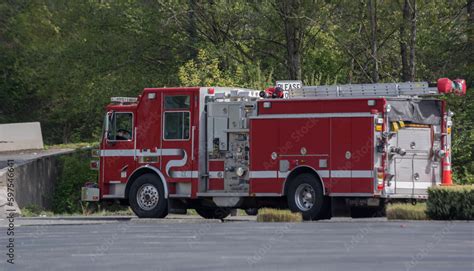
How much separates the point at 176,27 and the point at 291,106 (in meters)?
20.8

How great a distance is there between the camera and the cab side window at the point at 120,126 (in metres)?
28.2

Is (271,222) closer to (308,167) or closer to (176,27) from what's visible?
(308,167)

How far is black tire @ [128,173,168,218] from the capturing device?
90.3 ft

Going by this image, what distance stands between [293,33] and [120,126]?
1649 centimetres

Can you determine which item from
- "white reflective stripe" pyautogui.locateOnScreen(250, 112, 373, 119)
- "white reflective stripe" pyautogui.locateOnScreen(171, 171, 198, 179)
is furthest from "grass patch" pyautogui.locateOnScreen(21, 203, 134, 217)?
"white reflective stripe" pyautogui.locateOnScreen(250, 112, 373, 119)

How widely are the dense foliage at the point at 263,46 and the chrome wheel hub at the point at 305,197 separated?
39.2 ft

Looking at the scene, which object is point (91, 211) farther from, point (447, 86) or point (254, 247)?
point (254, 247)

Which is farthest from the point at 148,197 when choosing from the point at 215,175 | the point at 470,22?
the point at 470,22

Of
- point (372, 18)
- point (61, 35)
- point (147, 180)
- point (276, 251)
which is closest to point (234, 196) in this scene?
point (147, 180)

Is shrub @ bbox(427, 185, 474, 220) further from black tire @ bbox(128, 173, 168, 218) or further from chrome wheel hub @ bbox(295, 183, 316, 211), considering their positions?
black tire @ bbox(128, 173, 168, 218)

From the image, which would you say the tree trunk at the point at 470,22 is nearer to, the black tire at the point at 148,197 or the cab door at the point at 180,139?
the cab door at the point at 180,139

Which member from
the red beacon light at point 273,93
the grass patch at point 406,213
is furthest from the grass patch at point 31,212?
the grass patch at point 406,213

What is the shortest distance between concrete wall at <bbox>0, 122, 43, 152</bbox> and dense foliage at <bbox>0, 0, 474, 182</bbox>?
2.07 metres

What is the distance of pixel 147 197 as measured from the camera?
27.7 metres
